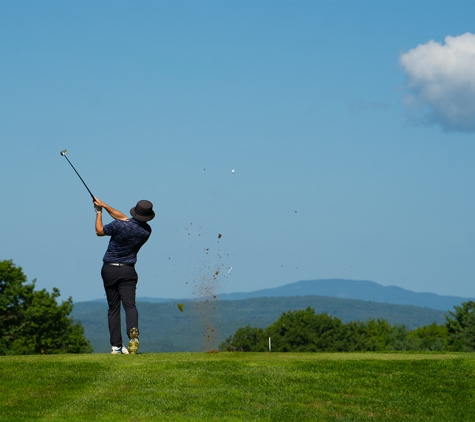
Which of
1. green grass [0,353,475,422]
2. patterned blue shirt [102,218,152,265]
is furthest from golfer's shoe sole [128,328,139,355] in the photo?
patterned blue shirt [102,218,152,265]

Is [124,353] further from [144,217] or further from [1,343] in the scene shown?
[1,343]

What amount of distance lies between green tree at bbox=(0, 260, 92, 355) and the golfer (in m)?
58.3

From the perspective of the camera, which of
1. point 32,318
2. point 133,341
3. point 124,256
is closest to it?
point 133,341

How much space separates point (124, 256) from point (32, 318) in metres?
60.9

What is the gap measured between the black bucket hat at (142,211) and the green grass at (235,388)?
269 centimetres

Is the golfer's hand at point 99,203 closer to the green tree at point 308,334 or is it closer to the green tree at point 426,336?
the green tree at point 308,334

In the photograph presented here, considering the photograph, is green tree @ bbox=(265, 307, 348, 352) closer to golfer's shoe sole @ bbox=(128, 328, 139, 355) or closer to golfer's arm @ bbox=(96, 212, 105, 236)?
golfer's shoe sole @ bbox=(128, 328, 139, 355)

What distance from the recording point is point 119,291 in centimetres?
1692

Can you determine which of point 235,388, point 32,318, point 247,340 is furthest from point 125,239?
point 247,340

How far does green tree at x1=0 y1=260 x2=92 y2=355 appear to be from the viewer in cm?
7450

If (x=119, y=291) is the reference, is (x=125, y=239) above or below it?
above

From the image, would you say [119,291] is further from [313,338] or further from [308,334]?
[308,334]

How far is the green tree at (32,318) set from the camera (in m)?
74.5

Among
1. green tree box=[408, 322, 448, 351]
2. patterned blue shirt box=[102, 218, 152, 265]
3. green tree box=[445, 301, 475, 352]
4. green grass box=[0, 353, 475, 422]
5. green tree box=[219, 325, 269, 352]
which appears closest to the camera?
green grass box=[0, 353, 475, 422]
